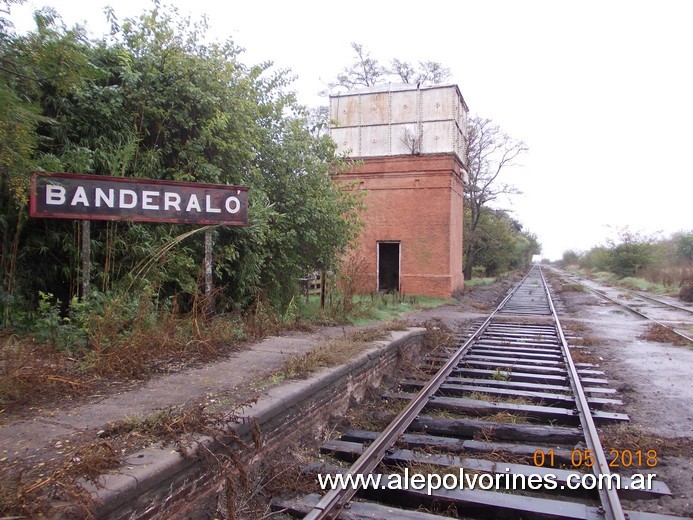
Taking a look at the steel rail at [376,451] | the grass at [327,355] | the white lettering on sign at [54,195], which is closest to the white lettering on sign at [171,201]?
the white lettering on sign at [54,195]

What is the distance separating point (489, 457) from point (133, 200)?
16.3 feet

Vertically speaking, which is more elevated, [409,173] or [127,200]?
[409,173]

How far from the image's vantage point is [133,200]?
20.2 ft

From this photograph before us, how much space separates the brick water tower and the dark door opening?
52.4 inches

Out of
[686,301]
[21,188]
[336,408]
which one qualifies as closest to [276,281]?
[336,408]

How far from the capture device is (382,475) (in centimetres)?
384

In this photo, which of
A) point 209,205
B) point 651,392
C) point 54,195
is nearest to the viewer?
point 54,195

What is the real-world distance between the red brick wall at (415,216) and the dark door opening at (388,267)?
1707mm

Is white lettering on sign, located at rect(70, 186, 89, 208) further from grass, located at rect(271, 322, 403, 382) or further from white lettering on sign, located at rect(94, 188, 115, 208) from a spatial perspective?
grass, located at rect(271, 322, 403, 382)

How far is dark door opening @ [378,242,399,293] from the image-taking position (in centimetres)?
2339

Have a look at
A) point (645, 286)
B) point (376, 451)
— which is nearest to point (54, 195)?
point (376, 451)

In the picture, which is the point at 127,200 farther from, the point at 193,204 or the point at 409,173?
the point at 409,173

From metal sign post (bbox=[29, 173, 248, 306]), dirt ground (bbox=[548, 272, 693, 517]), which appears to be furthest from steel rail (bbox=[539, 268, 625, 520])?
metal sign post (bbox=[29, 173, 248, 306])

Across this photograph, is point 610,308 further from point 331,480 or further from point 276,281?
point 331,480
